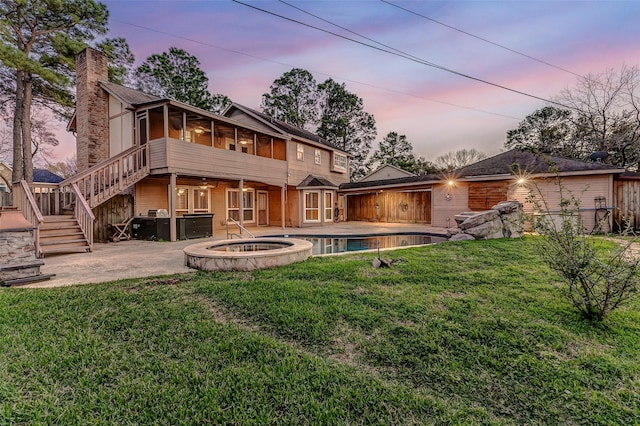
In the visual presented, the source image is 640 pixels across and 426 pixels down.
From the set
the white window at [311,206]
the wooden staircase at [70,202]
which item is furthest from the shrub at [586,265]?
the white window at [311,206]

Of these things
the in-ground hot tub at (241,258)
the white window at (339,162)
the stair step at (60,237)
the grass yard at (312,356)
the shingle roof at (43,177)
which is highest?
the white window at (339,162)

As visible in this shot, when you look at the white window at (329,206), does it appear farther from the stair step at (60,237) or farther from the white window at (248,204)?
the stair step at (60,237)

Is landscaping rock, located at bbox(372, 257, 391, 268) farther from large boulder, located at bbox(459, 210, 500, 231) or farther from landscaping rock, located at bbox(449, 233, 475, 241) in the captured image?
large boulder, located at bbox(459, 210, 500, 231)

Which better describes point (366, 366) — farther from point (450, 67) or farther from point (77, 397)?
point (450, 67)

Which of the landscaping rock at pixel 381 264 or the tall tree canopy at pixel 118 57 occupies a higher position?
the tall tree canopy at pixel 118 57

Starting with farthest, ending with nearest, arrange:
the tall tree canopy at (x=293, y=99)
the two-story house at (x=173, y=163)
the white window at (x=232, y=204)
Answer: the tall tree canopy at (x=293, y=99)
the white window at (x=232, y=204)
the two-story house at (x=173, y=163)

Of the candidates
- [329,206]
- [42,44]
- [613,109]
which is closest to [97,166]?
[329,206]

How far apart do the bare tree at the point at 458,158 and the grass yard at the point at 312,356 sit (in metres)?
39.4

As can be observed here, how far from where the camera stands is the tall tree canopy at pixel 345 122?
32.6m

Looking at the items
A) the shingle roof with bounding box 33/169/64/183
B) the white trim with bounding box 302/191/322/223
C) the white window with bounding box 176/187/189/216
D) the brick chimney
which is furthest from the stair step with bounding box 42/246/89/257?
the shingle roof with bounding box 33/169/64/183

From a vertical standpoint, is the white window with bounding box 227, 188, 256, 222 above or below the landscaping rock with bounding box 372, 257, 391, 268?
above

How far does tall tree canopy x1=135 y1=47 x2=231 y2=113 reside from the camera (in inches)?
949

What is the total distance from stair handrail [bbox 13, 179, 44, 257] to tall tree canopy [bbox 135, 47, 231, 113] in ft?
62.9

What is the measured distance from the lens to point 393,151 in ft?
118
